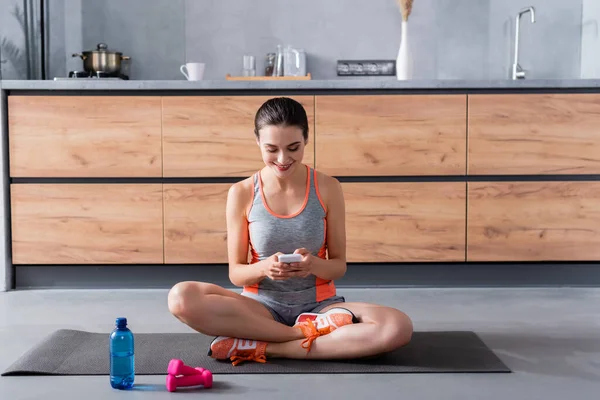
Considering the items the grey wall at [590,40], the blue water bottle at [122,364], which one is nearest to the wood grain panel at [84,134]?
the blue water bottle at [122,364]

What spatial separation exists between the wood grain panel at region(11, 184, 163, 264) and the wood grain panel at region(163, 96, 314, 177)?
18cm

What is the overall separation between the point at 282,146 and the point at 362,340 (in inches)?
22.4

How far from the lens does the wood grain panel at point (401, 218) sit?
134 inches

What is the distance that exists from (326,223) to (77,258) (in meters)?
1.56

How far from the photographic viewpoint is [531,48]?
4.09 m

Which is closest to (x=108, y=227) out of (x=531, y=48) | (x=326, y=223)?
(x=326, y=223)

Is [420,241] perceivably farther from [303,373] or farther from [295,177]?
[303,373]

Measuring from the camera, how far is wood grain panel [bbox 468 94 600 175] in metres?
3.39

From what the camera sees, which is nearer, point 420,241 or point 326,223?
point 326,223

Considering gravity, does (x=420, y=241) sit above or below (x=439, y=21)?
below

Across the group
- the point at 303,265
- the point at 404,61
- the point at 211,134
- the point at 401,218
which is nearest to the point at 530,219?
the point at 401,218


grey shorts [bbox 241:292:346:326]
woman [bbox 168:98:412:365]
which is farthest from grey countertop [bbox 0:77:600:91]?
grey shorts [bbox 241:292:346:326]

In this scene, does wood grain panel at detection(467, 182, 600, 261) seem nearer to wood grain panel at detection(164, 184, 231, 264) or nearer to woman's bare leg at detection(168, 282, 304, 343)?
wood grain panel at detection(164, 184, 231, 264)

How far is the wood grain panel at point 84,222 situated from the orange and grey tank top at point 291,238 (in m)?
1.24
